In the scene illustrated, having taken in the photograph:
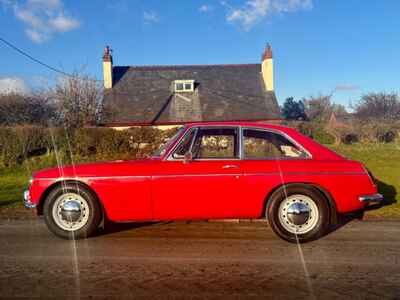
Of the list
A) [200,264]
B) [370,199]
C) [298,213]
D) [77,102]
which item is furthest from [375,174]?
[77,102]

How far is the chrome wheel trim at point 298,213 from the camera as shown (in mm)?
4348

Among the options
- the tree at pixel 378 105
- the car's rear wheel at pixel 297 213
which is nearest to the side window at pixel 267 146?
the car's rear wheel at pixel 297 213

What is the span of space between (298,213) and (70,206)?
10.3 ft

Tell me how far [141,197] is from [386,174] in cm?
826

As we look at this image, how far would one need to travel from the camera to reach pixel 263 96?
25.2m

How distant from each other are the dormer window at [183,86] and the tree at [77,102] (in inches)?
282

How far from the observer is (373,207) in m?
6.12

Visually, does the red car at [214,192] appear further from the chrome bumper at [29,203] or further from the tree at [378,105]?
the tree at [378,105]

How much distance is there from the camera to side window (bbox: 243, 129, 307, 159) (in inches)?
180

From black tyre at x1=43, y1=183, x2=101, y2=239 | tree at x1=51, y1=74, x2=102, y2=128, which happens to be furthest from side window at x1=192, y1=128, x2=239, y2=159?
tree at x1=51, y1=74, x2=102, y2=128

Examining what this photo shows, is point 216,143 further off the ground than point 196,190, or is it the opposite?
point 216,143

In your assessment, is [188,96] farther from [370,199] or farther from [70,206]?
[370,199]

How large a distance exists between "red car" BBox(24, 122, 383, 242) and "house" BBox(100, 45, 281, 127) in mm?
17025

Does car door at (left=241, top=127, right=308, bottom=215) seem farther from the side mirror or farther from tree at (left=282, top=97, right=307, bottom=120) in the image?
tree at (left=282, top=97, right=307, bottom=120)
